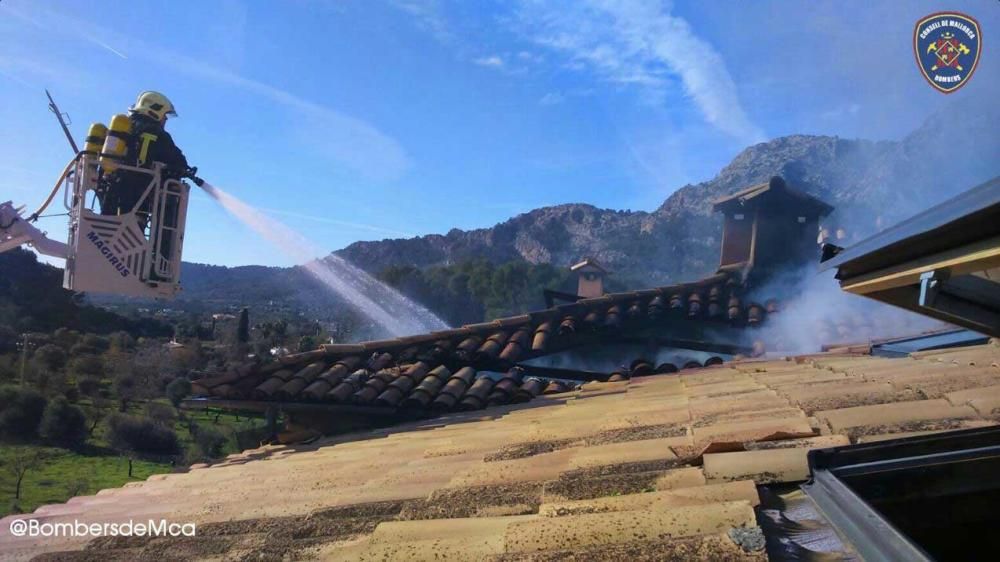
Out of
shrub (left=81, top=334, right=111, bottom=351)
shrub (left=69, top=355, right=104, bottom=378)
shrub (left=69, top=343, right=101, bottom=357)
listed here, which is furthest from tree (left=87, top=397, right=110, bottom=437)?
shrub (left=81, top=334, right=111, bottom=351)

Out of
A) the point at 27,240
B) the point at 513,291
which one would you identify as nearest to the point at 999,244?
the point at 27,240

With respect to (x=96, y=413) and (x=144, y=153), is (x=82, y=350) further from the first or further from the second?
(x=144, y=153)

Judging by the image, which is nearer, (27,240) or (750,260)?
(27,240)

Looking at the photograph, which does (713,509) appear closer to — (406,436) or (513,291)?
(406,436)

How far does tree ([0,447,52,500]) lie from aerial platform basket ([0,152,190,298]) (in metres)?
24.7

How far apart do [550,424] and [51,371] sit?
45284 mm

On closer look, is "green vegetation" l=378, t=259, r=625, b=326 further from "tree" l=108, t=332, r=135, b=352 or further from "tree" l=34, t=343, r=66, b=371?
"tree" l=34, t=343, r=66, b=371

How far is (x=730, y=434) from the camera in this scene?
303 cm

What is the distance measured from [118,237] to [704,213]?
6939 cm

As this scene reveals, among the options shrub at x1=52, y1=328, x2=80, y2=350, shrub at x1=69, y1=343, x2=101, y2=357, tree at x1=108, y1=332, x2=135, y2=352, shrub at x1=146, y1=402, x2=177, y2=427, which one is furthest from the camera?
tree at x1=108, y1=332, x2=135, y2=352

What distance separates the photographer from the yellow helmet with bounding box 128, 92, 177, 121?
7129 millimetres

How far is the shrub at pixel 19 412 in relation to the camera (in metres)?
32.8

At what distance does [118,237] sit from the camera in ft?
22.7

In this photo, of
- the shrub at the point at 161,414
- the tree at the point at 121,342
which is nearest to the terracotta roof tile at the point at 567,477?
the shrub at the point at 161,414
